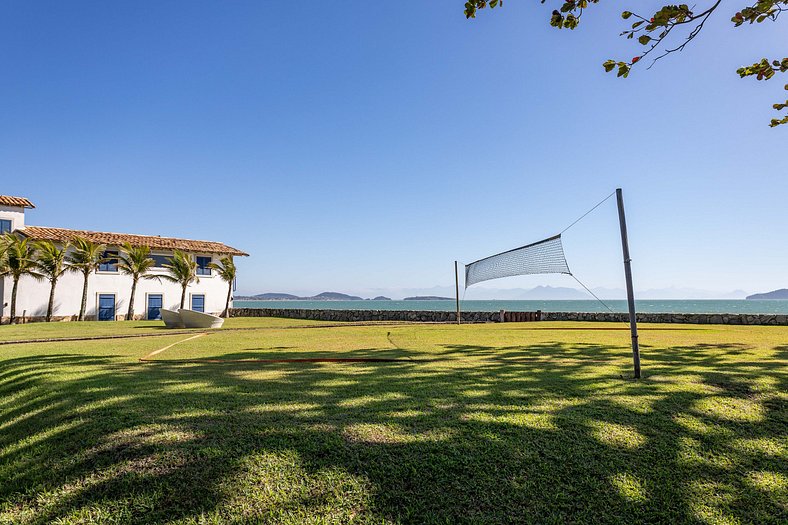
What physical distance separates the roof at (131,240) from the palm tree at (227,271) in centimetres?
87

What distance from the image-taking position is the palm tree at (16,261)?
1077 inches

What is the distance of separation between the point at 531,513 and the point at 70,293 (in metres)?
37.7

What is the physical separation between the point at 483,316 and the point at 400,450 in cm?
3072

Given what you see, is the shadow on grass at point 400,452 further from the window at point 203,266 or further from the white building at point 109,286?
the window at point 203,266

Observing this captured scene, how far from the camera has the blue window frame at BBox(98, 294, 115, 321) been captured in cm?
3297

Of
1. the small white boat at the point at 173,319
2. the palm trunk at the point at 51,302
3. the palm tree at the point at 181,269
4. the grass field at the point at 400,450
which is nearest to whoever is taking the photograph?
the grass field at the point at 400,450

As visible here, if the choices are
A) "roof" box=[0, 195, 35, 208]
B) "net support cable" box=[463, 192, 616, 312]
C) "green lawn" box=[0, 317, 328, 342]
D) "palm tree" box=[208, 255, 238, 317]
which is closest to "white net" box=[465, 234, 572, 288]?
"net support cable" box=[463, 192, 616, 312]

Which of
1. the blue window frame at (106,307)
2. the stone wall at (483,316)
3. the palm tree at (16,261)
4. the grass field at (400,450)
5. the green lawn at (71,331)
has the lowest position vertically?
the grass field at (400,450)

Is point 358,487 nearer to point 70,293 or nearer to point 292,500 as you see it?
point 292,500

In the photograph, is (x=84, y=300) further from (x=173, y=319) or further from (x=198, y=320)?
(x=198, y=320)

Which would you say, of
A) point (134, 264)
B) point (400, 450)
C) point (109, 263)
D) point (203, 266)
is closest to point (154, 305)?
point (134, 264)

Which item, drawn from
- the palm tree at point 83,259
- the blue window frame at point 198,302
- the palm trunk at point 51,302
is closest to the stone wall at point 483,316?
the blue window frame at point 198,302

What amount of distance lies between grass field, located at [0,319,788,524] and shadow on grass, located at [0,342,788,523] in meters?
0.01

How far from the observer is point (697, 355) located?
7.56 metres
